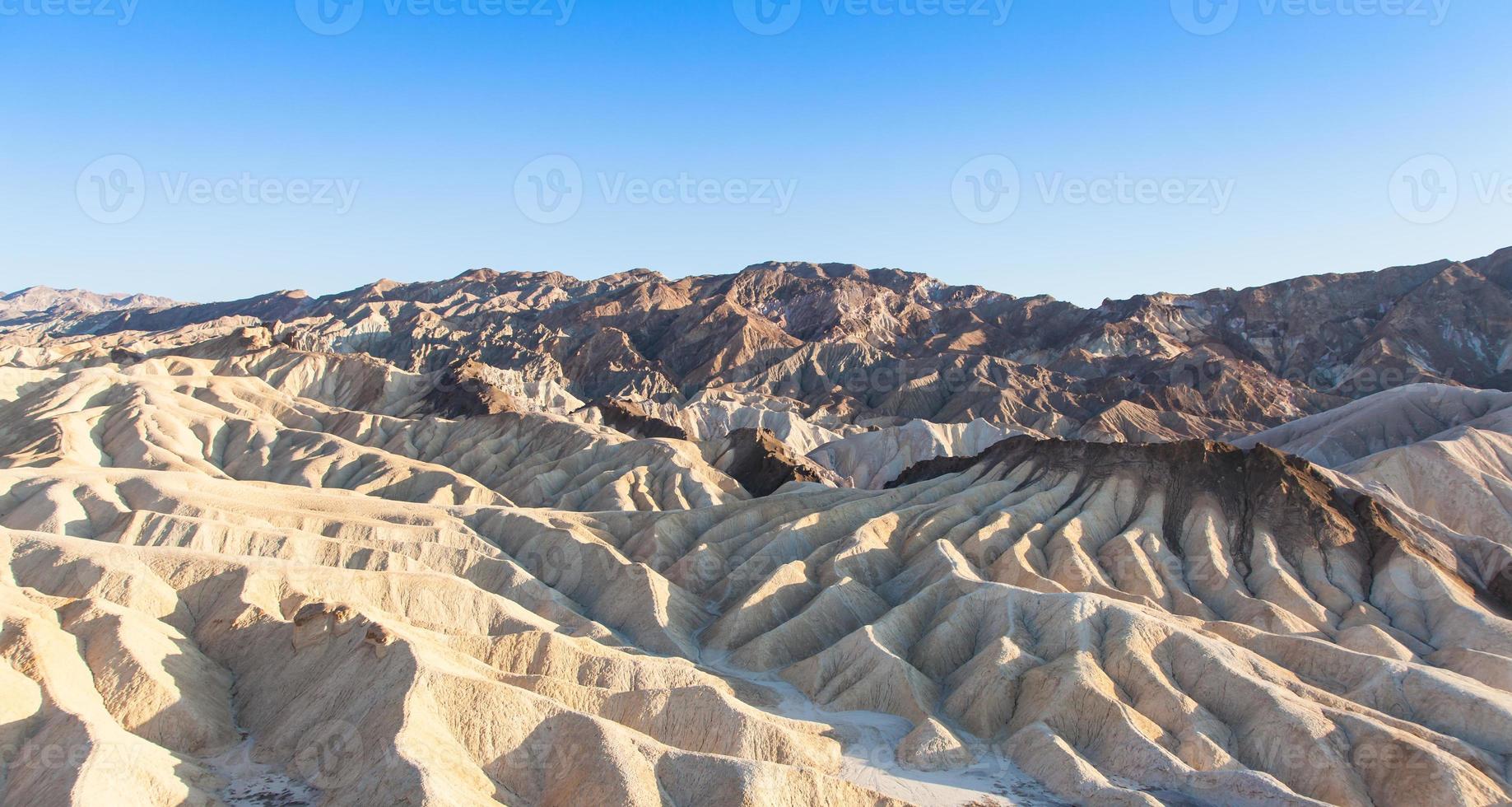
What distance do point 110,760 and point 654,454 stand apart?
6079cm

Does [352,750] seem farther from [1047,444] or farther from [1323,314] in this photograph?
[1323,314]

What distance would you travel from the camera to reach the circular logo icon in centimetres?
2828

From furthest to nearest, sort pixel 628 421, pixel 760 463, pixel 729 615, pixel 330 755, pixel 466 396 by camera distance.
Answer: pixel 466 396, pixel 628 421, pixel 760 463, pixel 729 615, pixel 330 755

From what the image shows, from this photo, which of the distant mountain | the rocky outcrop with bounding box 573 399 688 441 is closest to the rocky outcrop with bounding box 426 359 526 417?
the distant mountain

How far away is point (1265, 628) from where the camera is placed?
156 feet

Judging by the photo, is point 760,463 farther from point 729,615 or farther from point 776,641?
point 776,641

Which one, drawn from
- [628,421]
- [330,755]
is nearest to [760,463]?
[628,421]

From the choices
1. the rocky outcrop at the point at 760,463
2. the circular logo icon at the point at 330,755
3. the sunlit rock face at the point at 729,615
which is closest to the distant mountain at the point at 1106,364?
the rocky outcrop at the point at 760,463

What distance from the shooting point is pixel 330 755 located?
2956cm

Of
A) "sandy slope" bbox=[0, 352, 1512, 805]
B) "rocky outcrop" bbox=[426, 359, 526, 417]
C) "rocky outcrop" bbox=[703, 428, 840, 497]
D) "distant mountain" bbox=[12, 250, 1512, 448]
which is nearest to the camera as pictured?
"sandy slope" bbox=[0, 352, 1512, 805]

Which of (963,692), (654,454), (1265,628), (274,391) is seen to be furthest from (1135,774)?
(274,391)

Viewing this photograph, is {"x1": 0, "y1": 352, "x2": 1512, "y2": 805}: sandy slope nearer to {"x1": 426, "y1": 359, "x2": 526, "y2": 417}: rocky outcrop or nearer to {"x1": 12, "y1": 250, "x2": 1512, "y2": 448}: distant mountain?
{"x1": 426, "y1": 359, "x2": 526, "y2": 417}: rocky outcrop

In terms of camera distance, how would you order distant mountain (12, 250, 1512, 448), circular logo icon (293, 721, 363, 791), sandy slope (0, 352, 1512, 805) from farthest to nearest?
distant mountain (12, 250, 1512, 448), sandy slope (0, 352, 1512, 805), circular logo icon (293, 721, 363, 791)

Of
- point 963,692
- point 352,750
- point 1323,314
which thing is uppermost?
point 1323,314
